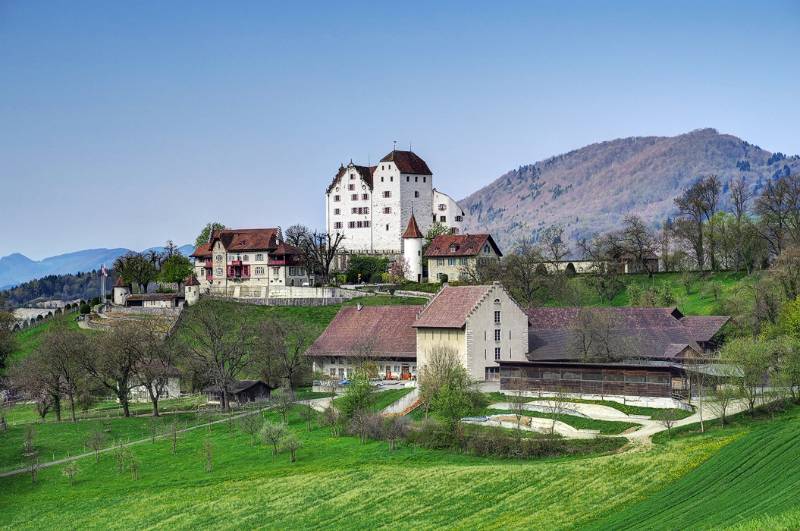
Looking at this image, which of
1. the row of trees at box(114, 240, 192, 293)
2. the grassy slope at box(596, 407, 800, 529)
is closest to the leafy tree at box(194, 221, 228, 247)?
the row of trees at box(114, 240, 192, 293)

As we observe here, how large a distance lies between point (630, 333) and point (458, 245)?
45980 mm

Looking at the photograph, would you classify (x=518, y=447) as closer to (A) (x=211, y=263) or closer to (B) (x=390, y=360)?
(B) (x=390, y=360)

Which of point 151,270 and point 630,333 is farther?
point 151,270

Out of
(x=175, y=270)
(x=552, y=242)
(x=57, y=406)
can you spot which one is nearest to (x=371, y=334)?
(x=57, y=406)

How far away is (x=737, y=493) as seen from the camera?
4294cm

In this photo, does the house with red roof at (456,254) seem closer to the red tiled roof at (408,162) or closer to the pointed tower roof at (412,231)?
the pointed tower roof at (412,231)

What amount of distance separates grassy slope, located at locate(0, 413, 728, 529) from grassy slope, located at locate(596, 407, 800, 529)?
1313 mm

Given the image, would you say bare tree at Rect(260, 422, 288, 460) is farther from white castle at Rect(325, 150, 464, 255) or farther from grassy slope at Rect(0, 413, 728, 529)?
white castle at Rect(325, 150, 464, 255)

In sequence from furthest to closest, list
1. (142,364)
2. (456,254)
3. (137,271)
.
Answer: (137,271), (456,254), (142,364)

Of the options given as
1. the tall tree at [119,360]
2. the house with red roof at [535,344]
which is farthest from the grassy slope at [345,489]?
the tall tree at [119,360]

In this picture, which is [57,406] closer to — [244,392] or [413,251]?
[244,392]

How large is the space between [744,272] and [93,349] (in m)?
64.1

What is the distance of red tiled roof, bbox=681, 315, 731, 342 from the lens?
80.8 m

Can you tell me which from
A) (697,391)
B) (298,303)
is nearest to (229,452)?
(697,391)
